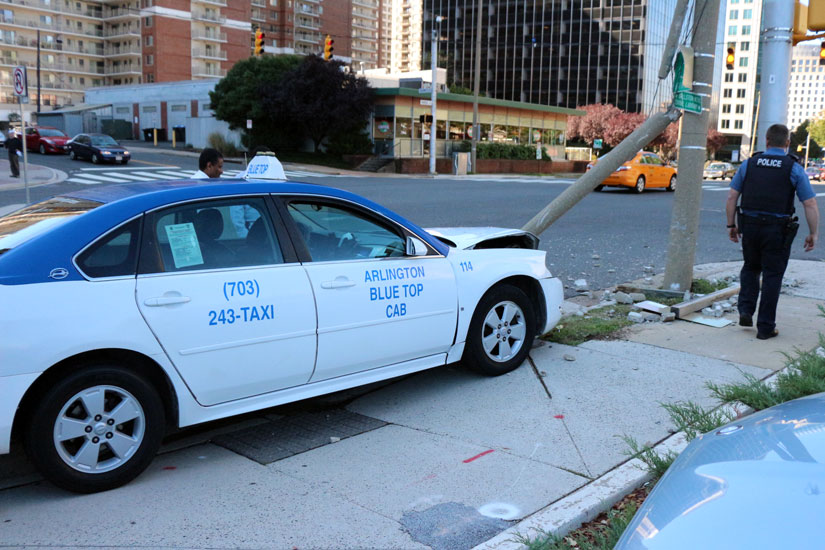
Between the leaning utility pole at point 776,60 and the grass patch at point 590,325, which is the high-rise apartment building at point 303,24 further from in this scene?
the grass patch at point 590,325

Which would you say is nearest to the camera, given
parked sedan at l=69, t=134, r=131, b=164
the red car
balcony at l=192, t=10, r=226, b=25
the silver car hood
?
the silver car hood

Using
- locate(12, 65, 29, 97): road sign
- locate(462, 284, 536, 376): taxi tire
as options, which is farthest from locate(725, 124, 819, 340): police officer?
locate(12, 65, 29, 97): road sign

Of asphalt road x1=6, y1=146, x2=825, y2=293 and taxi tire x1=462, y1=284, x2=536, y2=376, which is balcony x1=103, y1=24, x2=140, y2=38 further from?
taxi tire x1=462, y1=284, x2=536, y2=376

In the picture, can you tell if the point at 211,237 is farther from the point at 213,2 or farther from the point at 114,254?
the point at 213,2

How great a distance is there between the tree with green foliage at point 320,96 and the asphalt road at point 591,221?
17802 millimetres

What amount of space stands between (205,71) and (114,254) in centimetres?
9265

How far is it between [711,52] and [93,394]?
7073mm

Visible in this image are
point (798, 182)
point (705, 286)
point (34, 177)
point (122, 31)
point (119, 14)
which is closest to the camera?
point (798, 182)

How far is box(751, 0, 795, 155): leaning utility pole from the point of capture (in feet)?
28.1

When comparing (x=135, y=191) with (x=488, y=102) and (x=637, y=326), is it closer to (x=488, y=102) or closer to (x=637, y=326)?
(x=637, y=326)

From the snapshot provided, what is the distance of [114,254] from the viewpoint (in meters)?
3.81

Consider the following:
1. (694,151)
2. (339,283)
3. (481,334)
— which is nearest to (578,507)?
(339,283)

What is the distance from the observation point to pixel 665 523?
1.96 meters

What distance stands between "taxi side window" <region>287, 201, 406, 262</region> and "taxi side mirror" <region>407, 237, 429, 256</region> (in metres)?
0.10
